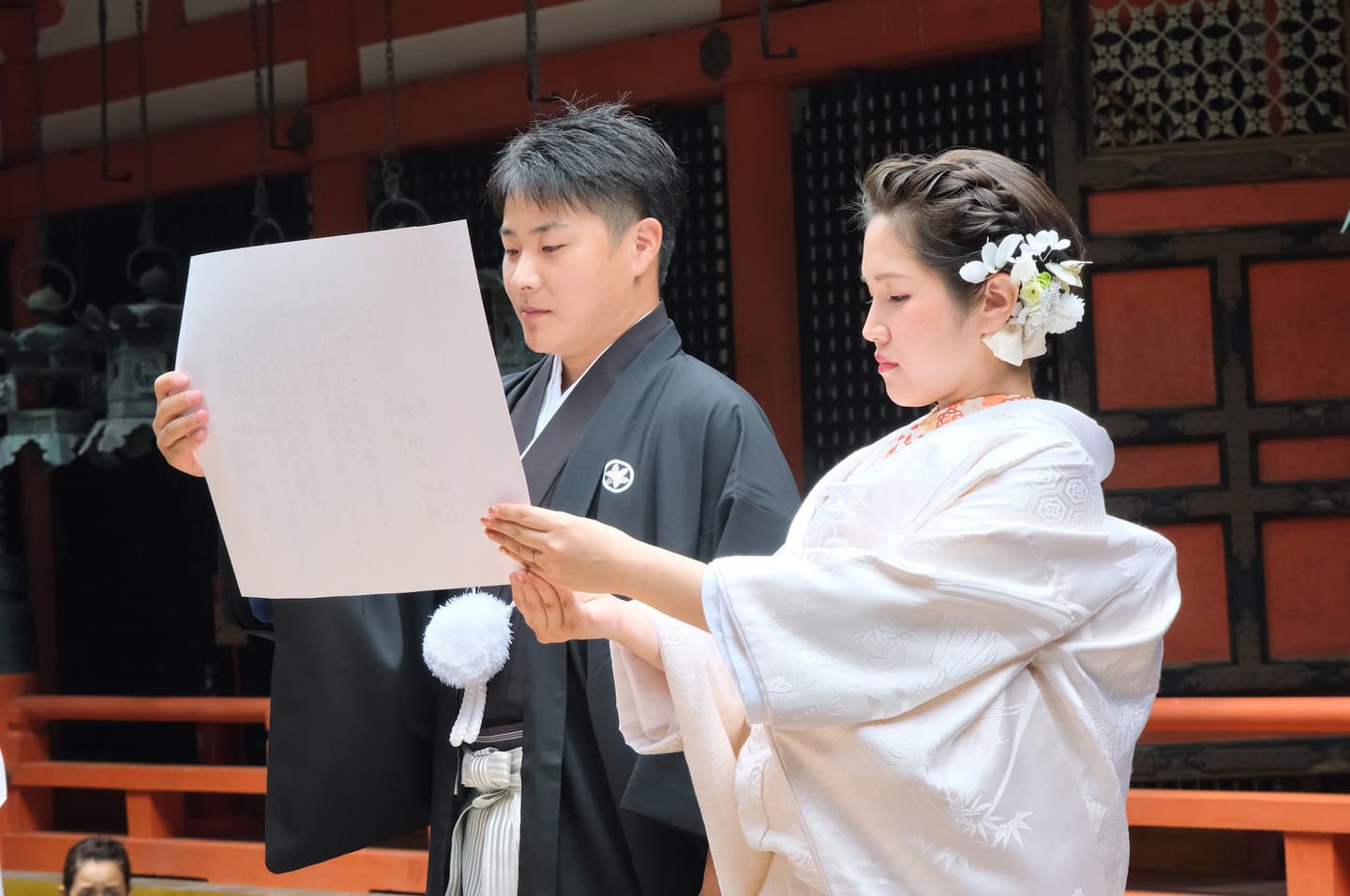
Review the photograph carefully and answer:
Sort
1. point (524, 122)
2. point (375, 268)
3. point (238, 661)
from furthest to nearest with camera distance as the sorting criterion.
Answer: point (238, 661)
point (524, 122)
point (375, 268)

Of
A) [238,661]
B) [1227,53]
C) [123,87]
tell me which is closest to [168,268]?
[123,87]

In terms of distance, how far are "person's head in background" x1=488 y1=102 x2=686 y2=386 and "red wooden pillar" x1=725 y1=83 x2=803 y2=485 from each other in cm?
287

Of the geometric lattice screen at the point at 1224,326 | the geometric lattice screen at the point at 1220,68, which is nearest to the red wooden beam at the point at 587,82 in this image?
the geometric lattice screen at the point at 1220,68

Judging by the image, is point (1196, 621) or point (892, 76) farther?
point (892, 76)

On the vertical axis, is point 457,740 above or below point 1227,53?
below

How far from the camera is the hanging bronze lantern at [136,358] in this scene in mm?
5492

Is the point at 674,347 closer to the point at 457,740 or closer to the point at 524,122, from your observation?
the point at 457,740

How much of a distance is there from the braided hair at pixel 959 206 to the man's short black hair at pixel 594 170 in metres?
0.50

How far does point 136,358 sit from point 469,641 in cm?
373

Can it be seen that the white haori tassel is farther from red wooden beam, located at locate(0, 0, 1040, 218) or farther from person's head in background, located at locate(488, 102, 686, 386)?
red wooden beam, located at locate(0, 0, 1040, 218)

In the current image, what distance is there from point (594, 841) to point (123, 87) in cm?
538

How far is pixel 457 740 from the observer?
92.8 inches

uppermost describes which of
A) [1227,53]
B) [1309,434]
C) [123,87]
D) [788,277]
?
[123,87]

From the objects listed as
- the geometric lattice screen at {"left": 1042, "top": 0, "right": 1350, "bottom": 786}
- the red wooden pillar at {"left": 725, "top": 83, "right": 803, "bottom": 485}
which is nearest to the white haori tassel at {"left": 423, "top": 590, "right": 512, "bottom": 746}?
the geometric lattice screen at {"left": 1042, "top": 0, "right": 1350, "bottom": 786}
